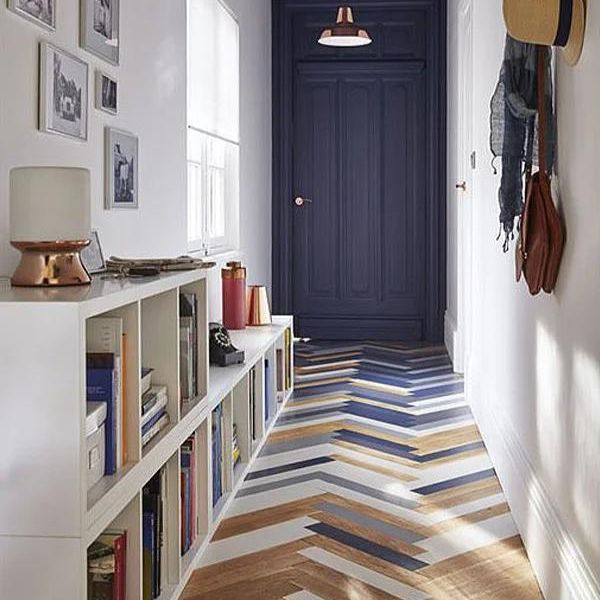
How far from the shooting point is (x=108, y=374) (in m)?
2.00

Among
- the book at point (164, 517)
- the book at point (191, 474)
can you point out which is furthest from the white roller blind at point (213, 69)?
the book at point (164, 517)

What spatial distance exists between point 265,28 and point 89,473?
18.1ft

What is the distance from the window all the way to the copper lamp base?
8.60 feet

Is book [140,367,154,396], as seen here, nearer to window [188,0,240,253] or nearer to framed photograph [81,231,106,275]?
framed photograph [81,231,106,275]

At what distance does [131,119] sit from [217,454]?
1.15 m

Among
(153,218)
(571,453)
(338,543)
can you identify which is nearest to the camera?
(571,453)

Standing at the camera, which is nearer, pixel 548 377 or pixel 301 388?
pixel 548 377

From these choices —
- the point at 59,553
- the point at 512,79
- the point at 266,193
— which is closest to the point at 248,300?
the point at 266,193

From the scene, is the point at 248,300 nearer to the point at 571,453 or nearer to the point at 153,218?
the point at 153,218

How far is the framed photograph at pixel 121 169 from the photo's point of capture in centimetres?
313

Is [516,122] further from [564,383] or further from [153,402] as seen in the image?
[153,402]

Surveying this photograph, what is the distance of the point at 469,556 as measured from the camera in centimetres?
279

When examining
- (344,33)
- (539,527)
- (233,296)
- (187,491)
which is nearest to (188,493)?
(187,491)

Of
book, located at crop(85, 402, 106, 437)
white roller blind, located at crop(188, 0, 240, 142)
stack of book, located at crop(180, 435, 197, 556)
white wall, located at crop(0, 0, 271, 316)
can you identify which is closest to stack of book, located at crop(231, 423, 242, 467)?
white wall, located at crop(0, 0, 271, 316)
